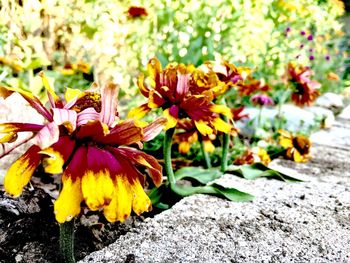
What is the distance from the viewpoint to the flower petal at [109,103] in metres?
0.88

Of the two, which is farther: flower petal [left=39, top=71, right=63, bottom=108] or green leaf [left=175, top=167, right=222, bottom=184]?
green leaf [left=175, top=167, right=222, bottom=184]

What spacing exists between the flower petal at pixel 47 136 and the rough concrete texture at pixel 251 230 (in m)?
0.36

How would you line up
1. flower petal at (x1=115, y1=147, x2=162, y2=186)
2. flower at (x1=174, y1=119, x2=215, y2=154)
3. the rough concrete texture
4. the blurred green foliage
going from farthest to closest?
1. the blurred green foliage
2. flower at (x1=174, y1=119, x2=215, y2=154)
3. the rough concrete texture
4. flower petal at (x1=115, y1=147, x2=162, y2=186)

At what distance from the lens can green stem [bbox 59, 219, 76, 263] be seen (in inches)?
35.8

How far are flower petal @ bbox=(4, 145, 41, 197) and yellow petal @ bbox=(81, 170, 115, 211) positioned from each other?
10 centimetres

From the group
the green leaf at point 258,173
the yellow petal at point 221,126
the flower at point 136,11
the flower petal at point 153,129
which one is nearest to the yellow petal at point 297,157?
the green leaf at point 258,173

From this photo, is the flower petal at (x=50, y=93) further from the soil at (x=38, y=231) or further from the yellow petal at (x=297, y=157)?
the yellow petal at (x=297, y=157)

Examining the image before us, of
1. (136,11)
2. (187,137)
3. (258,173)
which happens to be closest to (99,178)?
(258,173)

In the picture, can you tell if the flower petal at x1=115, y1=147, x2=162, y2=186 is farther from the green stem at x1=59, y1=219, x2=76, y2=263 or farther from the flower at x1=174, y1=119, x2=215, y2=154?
the flower at x1=174, y1=119, x2=215, y2=154

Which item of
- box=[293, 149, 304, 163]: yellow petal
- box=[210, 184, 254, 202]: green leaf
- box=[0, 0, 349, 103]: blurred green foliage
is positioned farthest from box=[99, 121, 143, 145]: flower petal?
box=[0, 0, 349, 103]: blurred green foliage

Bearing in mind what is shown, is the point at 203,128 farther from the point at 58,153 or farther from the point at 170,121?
the point at 58,153

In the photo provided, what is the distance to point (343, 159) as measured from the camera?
2275mm

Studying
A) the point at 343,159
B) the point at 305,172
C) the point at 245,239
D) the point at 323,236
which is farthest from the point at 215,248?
the point at 343,159

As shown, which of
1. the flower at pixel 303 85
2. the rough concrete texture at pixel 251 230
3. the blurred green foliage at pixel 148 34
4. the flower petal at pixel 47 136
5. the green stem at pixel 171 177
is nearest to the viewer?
the flower petal at pixel 47 136
